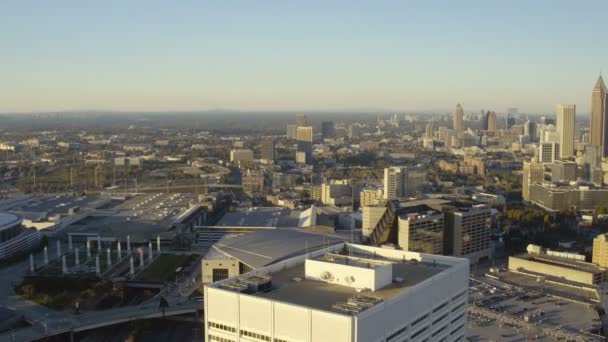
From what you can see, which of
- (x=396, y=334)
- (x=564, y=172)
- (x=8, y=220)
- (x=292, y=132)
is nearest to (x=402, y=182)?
(x=564, y=172)

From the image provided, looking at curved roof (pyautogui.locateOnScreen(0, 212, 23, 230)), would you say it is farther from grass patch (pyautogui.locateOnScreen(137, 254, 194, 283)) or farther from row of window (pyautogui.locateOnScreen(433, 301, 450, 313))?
row of window (pyautogui.locateOnScreen(433, 301, 450, 313))

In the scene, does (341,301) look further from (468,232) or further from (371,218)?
(371,218)

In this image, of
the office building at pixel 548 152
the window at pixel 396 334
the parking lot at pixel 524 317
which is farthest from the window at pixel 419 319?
the office building at pixel 548 152

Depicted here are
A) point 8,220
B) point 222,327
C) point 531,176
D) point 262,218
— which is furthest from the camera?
point 531,176

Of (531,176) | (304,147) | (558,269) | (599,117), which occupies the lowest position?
(558,269)

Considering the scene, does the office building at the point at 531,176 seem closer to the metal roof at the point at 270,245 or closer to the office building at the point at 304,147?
the office building at the point at 304,147

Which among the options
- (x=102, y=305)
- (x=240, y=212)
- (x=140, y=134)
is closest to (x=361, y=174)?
(x=240, y=212)

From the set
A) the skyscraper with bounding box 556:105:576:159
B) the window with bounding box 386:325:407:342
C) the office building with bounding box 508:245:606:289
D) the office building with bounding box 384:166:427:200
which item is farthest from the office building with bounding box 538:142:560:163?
the window with bounding box 386:325:407:342
